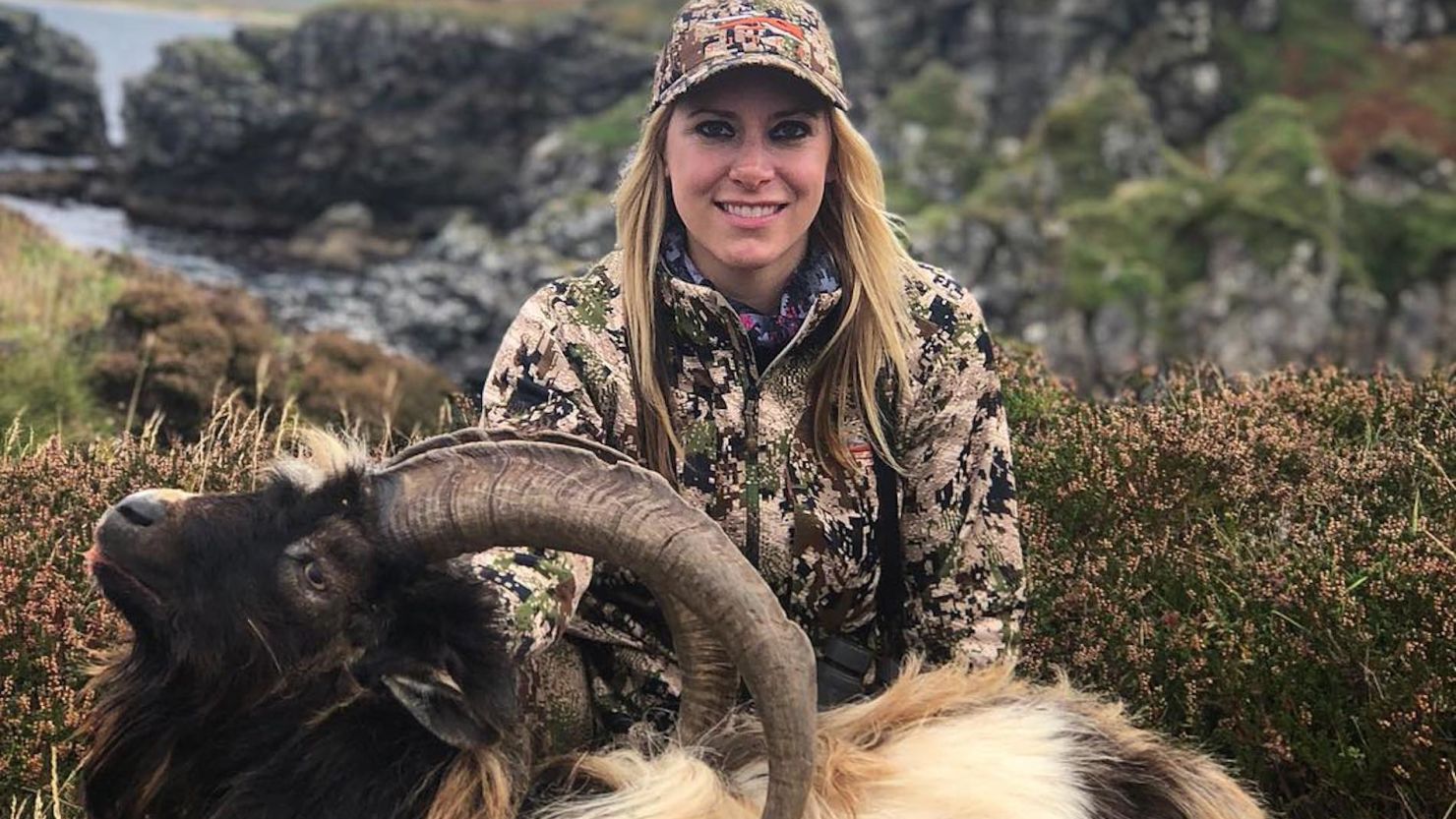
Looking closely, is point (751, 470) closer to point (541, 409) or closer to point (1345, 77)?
point (541, 409)

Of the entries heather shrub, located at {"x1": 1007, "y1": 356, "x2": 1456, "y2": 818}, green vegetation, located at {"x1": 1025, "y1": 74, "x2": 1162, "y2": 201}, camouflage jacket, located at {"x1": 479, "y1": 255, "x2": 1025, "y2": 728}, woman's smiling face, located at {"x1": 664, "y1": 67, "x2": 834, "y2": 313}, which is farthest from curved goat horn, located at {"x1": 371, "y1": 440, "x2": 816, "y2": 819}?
green vegetation, located at {"x1": 1025, "y1": 74, "x2": 1162, "y2": 201}

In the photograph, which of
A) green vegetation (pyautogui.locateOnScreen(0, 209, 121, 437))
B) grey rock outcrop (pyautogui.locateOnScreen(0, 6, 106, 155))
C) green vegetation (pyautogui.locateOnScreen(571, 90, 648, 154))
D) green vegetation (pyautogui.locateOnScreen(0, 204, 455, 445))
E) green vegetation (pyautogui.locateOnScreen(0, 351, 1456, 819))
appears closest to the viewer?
green vegetation (pyautogui.locateOnScreen(0, 351, 1456, 819))

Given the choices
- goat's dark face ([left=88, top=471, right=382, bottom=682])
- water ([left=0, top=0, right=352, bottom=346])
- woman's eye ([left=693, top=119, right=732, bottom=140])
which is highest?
woman's eye ([left=693, top=119, right=732, bottom=140])

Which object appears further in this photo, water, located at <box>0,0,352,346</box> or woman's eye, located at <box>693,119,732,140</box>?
water, located at <box>0,0,352,346</box>

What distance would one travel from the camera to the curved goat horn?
9.24ft

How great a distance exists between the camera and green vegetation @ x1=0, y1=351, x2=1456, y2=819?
4.14m

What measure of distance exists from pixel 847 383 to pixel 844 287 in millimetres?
299

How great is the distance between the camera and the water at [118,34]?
287ft

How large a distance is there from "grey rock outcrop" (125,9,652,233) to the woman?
70.5m

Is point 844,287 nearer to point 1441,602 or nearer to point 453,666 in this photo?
point 453,666

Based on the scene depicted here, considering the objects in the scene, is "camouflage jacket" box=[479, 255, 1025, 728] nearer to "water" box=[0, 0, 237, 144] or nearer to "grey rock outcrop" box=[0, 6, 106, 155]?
"grey rock outcrop" box=[0, 6, 106, 155]

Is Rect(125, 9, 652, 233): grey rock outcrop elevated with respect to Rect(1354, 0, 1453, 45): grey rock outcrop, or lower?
lower

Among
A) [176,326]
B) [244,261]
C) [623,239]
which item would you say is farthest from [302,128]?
[623,239]

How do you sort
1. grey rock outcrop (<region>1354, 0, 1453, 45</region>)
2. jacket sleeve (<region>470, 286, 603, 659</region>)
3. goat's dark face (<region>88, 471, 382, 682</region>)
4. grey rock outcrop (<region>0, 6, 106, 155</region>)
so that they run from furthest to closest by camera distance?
Result: grey rock outcrop (<region>0, 6, 106, 155</region>) → grey rock outcrop (<region>1354, 0, 1453, 45</region>) → jacket sleeve (<region>470, 286, 603, 659</region>) → goat's dark face (<region>88, 471, 382, 682</region>)
